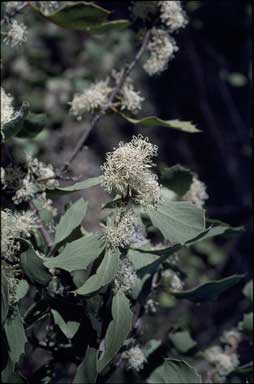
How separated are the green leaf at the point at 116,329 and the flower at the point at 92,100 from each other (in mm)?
642

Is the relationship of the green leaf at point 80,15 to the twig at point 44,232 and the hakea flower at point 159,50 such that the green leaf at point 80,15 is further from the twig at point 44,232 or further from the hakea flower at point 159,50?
the twig at point 44,232

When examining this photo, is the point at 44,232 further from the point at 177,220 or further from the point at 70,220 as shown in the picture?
the point at 177,220

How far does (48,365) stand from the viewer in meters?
1.35

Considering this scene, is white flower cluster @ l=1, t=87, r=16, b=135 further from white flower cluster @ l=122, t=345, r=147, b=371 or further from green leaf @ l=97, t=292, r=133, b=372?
white flower cluster @ l=122, t=345, r=147, b=371

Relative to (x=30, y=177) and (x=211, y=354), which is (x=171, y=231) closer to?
(x=30, y=177)

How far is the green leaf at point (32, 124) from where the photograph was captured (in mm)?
1615

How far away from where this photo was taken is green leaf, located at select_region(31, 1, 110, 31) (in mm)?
1474

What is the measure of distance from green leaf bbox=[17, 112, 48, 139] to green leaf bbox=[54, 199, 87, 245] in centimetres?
48

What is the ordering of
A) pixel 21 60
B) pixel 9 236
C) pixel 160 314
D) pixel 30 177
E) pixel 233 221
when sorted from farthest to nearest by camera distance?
pixel 160 314 → pixel 21 60 → pixel 233 221 → pixel 30 177 → pixel 9 236

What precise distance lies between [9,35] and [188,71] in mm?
1741

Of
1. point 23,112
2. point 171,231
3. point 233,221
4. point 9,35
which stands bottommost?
point 171,231

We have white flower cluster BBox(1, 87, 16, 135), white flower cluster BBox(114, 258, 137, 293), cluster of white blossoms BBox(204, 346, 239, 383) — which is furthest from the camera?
cluster of white blossoms BBox(204, 346, 239, 383)

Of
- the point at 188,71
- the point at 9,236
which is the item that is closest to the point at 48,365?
the point at 9,236

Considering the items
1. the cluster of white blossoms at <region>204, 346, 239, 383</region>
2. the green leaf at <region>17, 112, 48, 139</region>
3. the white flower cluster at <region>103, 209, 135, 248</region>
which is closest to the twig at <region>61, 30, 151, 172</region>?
the green leaf at <region>17, 112, 48, 139</region>
